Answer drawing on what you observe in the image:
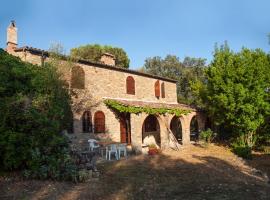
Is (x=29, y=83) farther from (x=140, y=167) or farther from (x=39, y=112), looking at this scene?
(x=140, y=167)

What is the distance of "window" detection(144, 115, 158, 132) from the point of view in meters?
22.2

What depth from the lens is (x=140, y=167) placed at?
12.1 metres

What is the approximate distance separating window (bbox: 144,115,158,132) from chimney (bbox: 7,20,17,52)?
11216 millimetres

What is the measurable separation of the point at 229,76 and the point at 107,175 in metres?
12.3

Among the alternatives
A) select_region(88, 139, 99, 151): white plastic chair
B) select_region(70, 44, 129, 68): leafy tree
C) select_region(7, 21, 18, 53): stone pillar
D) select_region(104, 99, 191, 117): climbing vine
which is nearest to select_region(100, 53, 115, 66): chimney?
select_region(104, 99, 191, 117): climbing vine

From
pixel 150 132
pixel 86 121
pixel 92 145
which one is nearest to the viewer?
pixel 92 145

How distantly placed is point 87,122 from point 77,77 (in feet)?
9.38

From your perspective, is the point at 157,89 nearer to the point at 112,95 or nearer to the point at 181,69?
the point at 112,95

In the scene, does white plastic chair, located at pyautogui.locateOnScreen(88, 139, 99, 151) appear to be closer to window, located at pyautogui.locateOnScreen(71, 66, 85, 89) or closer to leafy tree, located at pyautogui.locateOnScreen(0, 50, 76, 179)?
window, located at pyautogui.locateOnScreen(71, 66, 85, 89)

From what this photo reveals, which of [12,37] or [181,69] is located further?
[181,69]

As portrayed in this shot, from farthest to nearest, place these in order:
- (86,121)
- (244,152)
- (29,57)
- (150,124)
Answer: (150,124) < (86,121) < (244,152) < (29,57)

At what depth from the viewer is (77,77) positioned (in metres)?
16.8

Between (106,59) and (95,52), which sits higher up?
(95,52)

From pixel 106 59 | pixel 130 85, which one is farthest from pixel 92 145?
pixel 106 59
